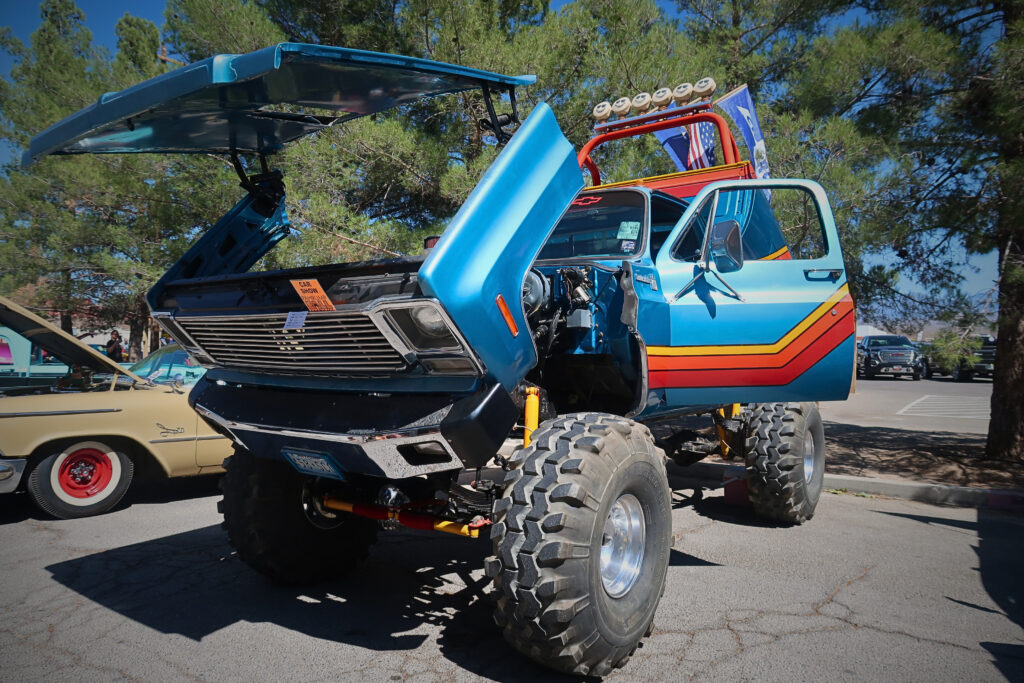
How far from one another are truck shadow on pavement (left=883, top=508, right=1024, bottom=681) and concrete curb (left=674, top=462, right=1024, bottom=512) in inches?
5.5

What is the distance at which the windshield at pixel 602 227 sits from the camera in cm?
396

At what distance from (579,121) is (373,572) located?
24.3ft

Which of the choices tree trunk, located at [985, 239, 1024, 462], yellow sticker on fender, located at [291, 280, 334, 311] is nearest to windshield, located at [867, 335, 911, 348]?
tree trunk, located at [985, 239, 1024, 462]

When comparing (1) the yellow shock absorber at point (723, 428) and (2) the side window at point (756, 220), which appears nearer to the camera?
(2) the side window at point (756, 220)

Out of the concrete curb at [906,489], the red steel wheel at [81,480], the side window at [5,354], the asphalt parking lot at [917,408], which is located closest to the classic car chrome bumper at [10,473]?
the red steel wheel at [81,480]

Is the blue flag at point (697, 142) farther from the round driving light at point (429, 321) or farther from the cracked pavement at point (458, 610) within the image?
the round driving light at point (429, 321)

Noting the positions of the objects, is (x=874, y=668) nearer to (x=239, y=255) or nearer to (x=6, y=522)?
(x=239, y=255)

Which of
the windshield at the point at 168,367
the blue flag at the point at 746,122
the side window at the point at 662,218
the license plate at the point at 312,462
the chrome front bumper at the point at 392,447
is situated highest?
the blue flag at the point at 746,122

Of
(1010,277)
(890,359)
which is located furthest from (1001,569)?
(890,359)

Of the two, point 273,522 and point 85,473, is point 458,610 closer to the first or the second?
point 273,522

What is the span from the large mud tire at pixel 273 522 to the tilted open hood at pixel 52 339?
2.87 m

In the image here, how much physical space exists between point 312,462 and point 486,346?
1.04m

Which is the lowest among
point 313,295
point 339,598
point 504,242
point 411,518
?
point 339,598

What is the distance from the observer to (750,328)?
12.2 feet
